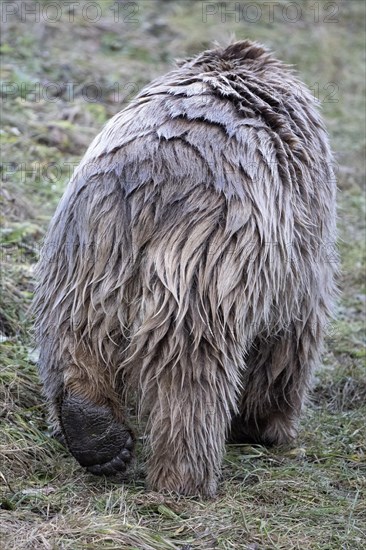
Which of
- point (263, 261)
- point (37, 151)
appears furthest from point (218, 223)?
point (37, 151)

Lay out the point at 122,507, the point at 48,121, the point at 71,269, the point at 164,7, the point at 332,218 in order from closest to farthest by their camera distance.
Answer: the point at 122,507 → the point at 71,269 → the point at 332,218 → the point at 48,121 → the point at 164,7

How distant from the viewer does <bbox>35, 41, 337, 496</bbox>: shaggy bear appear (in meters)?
4.20

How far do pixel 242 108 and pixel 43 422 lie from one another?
1.86 m

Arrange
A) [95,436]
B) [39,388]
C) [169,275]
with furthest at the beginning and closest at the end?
[39,388] → [95,436] → [169,275]

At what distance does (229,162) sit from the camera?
14.5 ft

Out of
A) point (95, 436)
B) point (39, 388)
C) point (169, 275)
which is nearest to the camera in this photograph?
point (169, 275)

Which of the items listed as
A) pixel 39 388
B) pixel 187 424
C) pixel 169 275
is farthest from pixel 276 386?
pixel 169 275

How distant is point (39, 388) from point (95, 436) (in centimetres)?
103

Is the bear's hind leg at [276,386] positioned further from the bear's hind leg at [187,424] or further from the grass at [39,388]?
the bear's hind leg at [187,424]

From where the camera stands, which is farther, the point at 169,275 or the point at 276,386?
the point at 276,386

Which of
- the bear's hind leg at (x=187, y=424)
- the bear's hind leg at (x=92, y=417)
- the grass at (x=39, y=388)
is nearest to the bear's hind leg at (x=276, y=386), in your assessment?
the grass at (x=39, y=388)

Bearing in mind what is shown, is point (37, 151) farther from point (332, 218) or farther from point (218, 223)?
point (218, 223)

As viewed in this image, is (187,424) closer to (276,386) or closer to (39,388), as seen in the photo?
(276,386)

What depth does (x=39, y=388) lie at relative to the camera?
5238mm
